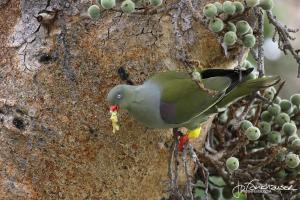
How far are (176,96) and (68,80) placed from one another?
0.37 metres

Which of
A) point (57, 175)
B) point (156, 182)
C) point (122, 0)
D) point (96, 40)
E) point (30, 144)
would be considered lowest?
point (156, 182)

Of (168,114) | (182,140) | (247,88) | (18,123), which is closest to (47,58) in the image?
(18,123)

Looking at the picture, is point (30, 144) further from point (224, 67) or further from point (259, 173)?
point (259, 173)

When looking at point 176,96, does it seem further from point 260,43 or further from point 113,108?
point 260,43

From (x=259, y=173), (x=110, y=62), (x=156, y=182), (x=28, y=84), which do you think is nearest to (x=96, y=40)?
(x=110, y=62)

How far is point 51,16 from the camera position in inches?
71.6

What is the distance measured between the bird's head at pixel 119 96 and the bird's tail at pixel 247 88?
36 cm

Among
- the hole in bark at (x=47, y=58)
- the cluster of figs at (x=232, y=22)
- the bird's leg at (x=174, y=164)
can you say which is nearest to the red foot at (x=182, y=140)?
the bird's leg at (x=174, y=164)

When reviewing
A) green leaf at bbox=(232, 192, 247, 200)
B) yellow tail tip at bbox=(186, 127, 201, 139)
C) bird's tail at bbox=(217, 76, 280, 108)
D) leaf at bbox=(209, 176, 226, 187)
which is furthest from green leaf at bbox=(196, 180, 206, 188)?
bird's tail at bbox=(217, 76, 280, 108)

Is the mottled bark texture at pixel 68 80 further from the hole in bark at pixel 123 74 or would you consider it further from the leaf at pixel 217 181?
the leaf at pixel 217 181

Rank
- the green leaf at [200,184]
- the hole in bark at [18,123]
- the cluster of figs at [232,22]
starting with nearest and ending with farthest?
the cluster of figs at [232,22] < the hole in bark at [18,123] < the green leaf at [200,184]

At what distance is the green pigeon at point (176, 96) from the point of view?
1800mm

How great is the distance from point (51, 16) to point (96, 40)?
171mm

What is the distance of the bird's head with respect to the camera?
174cm
